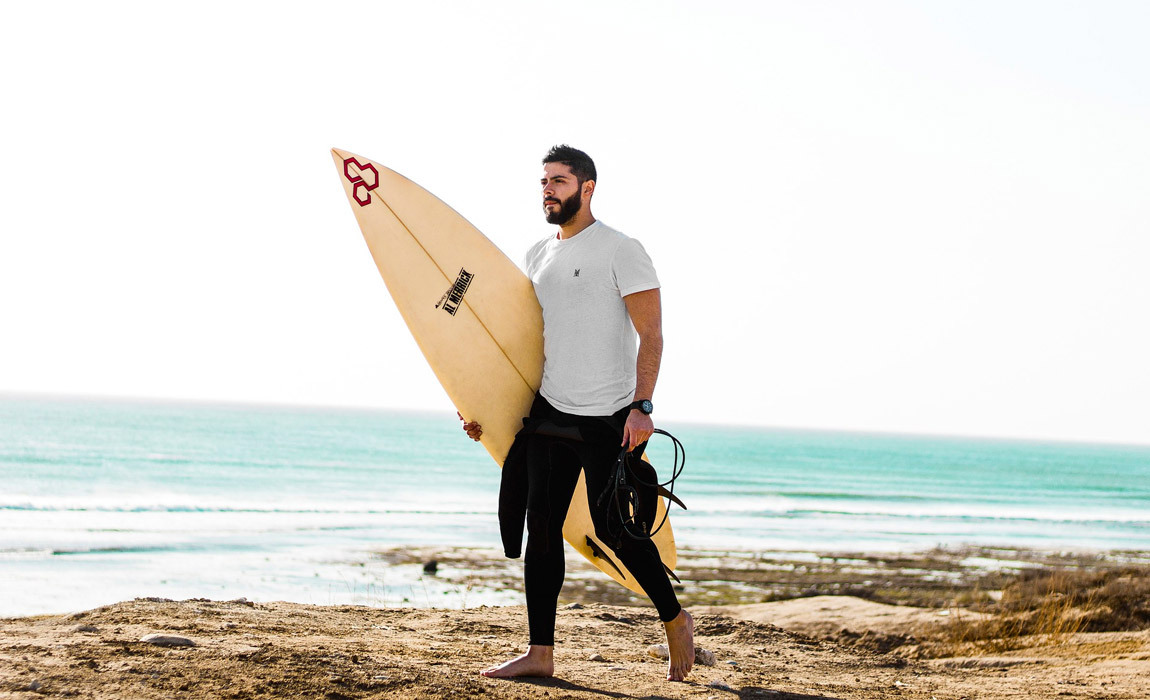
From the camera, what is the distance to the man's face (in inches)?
127

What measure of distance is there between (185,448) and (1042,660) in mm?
44635

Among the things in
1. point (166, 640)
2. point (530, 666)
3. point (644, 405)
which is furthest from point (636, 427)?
point (166, 640)

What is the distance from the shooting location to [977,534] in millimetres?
21953

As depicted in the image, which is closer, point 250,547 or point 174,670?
point 174,670

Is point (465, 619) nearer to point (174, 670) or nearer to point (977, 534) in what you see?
point (174, 670)

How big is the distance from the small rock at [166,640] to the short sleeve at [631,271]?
1935 mm

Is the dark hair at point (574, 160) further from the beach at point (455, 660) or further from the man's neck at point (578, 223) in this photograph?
the beach at point (455, 660)

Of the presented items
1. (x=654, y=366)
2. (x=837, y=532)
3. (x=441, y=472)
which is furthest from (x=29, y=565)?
(x=441, y=472)

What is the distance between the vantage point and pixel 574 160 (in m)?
3.24

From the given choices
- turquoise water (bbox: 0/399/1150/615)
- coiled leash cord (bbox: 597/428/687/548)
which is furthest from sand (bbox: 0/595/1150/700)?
turquoise water (bbox: 0/399/1150/615)

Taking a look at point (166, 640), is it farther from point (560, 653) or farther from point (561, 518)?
point (560, 653)

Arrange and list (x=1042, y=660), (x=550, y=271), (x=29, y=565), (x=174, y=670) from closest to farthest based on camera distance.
Result: (x=174, y=670)
(x=550, y=271)
(x=1042, y=660)
(x=29, y=565)

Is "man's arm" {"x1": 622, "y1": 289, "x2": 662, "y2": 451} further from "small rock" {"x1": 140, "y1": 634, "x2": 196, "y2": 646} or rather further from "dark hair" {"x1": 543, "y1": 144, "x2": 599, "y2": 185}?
"small rock" {"x1": 140, "y1": 634, "x2": 196, "y2": 646}

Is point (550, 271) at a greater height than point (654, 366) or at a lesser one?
greater
